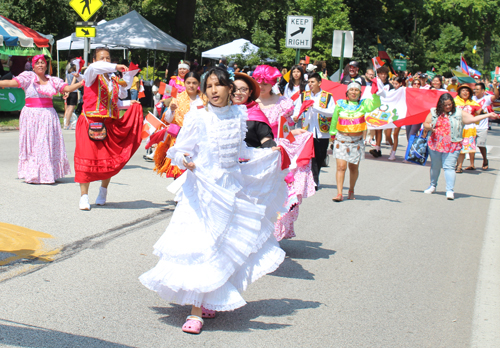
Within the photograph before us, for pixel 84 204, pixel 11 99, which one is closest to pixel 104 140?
pixel 84 204

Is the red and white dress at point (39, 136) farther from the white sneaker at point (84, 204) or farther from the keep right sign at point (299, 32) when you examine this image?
the keep right sign at point (299, 32)

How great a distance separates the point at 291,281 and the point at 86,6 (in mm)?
10004

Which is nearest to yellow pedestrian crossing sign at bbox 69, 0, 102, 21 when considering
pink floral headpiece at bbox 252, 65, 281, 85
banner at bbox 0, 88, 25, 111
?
banner at bbox 0, 88, 25, 111

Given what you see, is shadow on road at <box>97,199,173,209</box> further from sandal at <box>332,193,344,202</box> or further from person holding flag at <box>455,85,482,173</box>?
person holding flag at <box>455,85,482,173</box>

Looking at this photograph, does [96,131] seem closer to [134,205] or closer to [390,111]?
[134,205]

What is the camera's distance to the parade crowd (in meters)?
3.98

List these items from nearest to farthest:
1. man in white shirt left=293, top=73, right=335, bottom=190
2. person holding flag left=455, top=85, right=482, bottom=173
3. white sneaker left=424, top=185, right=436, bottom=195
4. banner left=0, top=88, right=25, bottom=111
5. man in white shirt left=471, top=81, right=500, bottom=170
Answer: man in white shirt left=293, top=73, right=335, bottom=190 → white sneaker left=424, top=185, right=436, bottom=195 → person holding flag left=455, top=85, right=482, bottom=173 → man in white shirt left=471, top=81, right=500, bottom=170 → banner left=0, top=88, right=25, bottom=111

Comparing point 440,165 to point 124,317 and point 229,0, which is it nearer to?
point 124,317

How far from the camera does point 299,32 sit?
14.4 meters

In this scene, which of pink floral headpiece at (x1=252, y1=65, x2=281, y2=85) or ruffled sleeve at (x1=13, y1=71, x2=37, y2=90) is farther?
ruffled sleeve at (x1=13, y1=71, x2=37, y2=90)

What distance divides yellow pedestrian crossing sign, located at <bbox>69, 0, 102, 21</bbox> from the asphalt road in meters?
5.38

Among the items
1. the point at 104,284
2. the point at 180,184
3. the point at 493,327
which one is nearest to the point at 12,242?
the point at 104,284

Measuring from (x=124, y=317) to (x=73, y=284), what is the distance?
2.74ft

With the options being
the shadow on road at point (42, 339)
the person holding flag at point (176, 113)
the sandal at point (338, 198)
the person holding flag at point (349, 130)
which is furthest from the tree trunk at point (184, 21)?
the shadow on road at point (42, 339)
